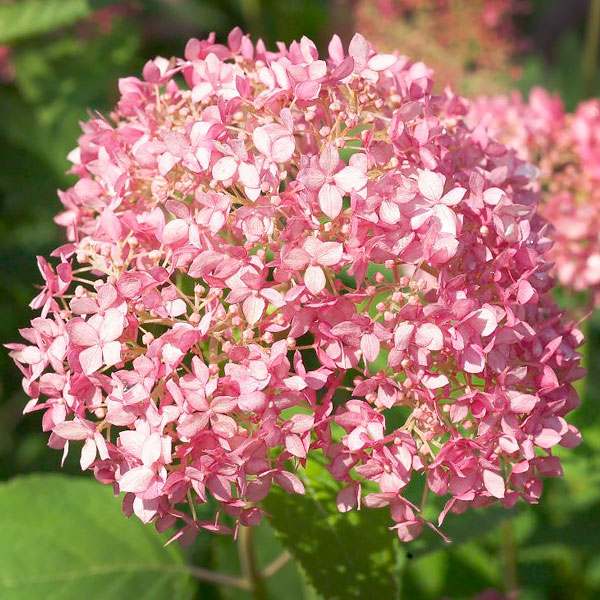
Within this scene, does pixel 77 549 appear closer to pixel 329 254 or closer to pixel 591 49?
pixel 329 254

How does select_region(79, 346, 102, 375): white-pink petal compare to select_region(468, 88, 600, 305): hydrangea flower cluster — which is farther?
select_region(468, 88, 600, 305): hydrangea flower cluster

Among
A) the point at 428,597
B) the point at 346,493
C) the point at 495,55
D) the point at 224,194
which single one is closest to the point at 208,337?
the point at 224,194

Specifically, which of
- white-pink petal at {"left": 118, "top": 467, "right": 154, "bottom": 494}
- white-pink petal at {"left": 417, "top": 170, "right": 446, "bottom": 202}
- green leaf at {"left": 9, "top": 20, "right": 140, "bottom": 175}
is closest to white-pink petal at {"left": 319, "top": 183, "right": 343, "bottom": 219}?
white-pink petal at {"left": 417, "top": 170, "right": 446, "bottom": 202}

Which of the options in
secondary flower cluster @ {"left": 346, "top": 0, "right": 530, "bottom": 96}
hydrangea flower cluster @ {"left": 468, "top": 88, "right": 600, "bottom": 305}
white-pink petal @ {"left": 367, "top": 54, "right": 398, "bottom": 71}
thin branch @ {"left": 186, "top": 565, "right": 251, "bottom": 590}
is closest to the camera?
white-pink petal @ {"left": 367, "top": 54, "right": 398, "bottom": 71}

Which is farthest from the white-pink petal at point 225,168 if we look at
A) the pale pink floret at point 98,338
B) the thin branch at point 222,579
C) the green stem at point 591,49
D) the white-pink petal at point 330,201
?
the green stem at point 591,49

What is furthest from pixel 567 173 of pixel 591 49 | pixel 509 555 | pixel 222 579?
pixel 591 49

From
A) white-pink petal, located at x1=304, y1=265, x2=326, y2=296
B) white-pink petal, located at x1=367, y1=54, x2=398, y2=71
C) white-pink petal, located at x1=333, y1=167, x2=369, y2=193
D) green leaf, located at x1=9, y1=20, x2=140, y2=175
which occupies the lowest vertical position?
white-pink petal, located at x1=304, y1=265, x2=326, y2=296

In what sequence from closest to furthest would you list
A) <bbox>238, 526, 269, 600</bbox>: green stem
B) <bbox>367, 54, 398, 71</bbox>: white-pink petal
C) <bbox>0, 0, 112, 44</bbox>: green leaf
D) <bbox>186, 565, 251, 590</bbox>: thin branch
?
1. <bbox>367, 54, 398, 71</bbox>: white-pink petal
2. <bbox>238, 526, 269, 600</bbox>: green stem
3. <bbox>186, 565, 251, 590</bbox>: thin branch
4. <bbox>0, 0, 112, 44</bbox>: green leaf

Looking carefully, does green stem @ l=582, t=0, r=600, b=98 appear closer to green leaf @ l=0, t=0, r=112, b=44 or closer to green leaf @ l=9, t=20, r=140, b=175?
green leaf @ l=9, t=20, r=140, b=175
